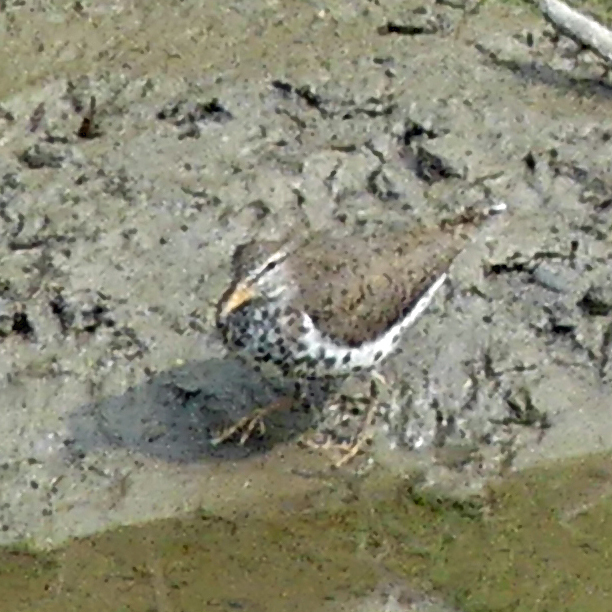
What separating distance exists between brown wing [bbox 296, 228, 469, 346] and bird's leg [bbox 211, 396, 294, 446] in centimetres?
66

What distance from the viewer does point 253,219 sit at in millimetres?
6473

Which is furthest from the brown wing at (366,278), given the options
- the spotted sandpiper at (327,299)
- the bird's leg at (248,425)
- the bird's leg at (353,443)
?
the bird's leg at (248,425)

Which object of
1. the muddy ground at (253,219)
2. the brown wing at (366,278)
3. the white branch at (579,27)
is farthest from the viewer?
the white branch at (579,27)

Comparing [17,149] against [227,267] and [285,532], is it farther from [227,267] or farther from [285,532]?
[285,532]

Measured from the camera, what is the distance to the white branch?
23.7 feet

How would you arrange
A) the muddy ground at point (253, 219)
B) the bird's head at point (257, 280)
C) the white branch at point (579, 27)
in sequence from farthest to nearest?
the white branch at point (579, 27)
the muddy ground at point (253, 219)
the bird's head at point (257, 280)

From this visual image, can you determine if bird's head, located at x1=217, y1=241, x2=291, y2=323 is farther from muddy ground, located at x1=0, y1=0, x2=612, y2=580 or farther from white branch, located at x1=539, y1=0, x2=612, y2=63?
white branch, located at x1=539, y1=0, x2=612, y2=63

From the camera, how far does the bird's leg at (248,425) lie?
5594 mm

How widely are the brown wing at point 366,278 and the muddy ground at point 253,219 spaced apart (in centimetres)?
59

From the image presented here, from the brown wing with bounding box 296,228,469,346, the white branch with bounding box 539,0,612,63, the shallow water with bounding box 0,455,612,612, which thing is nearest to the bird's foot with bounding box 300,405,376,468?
the shallow water with bounding box 0,455,612,612

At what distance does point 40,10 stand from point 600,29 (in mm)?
3145

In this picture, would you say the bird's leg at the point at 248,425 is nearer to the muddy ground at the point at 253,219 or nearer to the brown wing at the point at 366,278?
the muddy ground at the point at 253,219

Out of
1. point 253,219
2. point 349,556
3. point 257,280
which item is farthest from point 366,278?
point 253,219

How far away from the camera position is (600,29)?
7.27 metres
